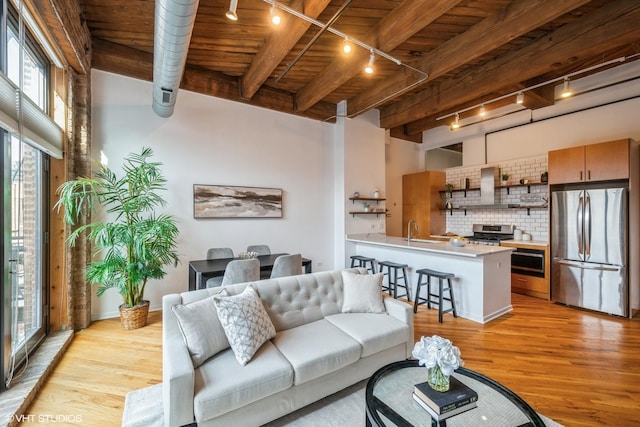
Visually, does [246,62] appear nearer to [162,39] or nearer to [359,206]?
[162,39]

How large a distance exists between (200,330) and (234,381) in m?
0.43

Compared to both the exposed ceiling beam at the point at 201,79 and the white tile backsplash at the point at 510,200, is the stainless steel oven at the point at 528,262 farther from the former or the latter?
the exposed ceiling beam at the point at 201,79

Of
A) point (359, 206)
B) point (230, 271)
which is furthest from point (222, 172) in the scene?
point (359, 206)

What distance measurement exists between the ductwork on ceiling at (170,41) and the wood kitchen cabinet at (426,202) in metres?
5.40

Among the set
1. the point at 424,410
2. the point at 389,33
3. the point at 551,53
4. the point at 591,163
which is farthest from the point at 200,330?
the point at 591,163

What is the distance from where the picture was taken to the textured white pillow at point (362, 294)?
2.72 m

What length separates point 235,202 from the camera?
15.5ft

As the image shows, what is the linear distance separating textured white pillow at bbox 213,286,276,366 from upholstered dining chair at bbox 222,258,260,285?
1066 millimetres

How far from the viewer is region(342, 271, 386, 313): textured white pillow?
2721 mm

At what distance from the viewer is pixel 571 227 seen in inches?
164

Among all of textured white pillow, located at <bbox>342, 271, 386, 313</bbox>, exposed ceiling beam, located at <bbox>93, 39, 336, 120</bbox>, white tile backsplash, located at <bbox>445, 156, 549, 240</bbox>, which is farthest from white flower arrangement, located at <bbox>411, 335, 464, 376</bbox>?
white tile backsplash, located at <bbox>445, 156, 549, 240</bbox>

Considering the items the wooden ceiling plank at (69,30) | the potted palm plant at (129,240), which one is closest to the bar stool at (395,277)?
the potted palm plant at (129,240)

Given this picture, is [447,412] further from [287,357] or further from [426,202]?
[426,202]

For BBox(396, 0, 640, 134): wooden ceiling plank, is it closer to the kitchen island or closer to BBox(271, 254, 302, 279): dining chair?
the kitchen island
